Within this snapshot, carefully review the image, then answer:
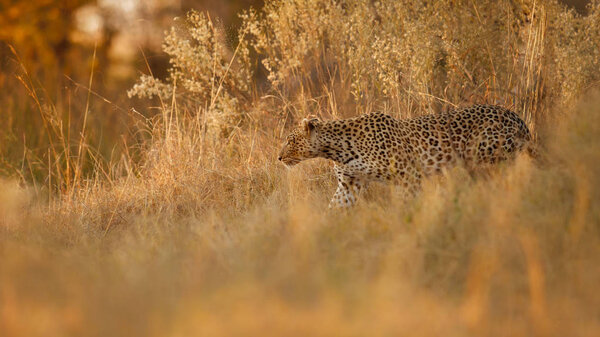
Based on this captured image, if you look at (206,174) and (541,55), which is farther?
(206,174)

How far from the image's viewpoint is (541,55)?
260 inches

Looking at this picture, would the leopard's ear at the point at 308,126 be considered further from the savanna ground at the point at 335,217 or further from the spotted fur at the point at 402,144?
the savanna ground at the point at 335,217

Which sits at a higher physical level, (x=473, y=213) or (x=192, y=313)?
(x=473, y=213)

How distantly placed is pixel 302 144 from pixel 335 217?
1367mm

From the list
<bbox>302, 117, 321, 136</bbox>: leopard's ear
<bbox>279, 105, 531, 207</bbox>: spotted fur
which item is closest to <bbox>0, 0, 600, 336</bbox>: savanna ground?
<bbox>279, 105, 531, 207</bbox>: spotted fur

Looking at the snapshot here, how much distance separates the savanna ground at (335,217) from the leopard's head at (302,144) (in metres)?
0.41

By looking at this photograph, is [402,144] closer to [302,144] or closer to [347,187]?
[347,187]

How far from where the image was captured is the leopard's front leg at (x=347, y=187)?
19.5 feet

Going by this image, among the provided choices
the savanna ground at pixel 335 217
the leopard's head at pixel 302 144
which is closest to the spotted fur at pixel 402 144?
the leopard's head at pixel 302 144

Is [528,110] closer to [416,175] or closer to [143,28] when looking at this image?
[416,175]

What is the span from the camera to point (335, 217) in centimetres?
482

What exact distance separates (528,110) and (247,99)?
148 inches

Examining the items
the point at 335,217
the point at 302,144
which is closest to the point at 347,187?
the point at 302,144

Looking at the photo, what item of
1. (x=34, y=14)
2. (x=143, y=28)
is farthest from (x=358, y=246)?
(x=34, y=14)
